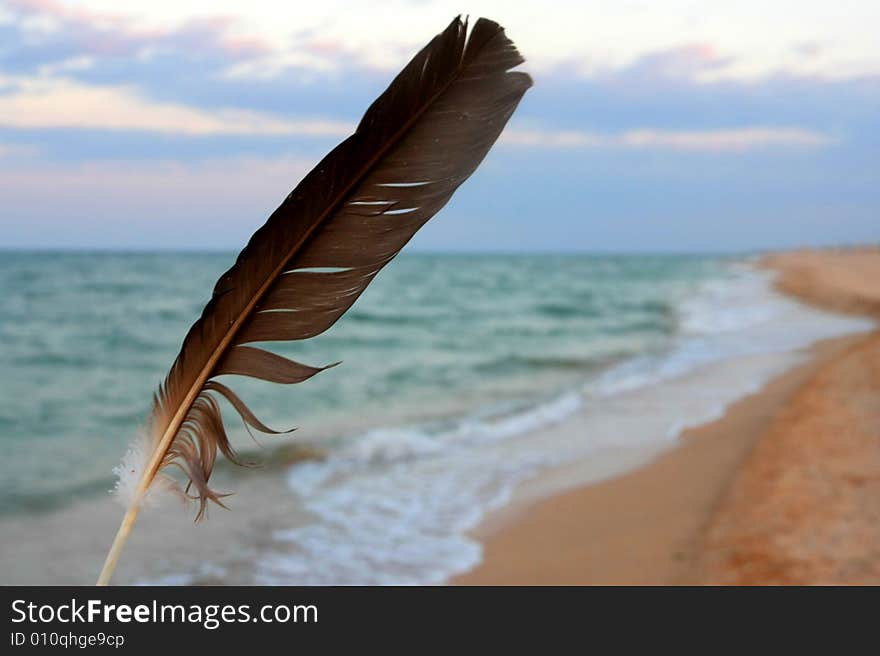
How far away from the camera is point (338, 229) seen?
198 cm

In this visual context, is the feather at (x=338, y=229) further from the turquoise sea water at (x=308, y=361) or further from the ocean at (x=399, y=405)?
the turquoise sea water at (x=308, y=361)

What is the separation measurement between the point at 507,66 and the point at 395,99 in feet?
0.88

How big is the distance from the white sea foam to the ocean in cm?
2

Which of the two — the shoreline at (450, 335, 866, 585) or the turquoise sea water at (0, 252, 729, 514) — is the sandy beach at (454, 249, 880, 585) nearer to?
the shoreline at (450, 335, 866, 585)

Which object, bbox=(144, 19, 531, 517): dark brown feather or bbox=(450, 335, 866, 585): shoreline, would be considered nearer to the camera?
bbox=(144, 19, 531, 517): dark brown feather

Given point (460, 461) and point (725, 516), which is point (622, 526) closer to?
point (725, 516)

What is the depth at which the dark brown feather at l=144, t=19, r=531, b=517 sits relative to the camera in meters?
1.86

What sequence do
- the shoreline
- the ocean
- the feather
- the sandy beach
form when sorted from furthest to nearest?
the ocean < the shoreline < the sandy beach < the feather

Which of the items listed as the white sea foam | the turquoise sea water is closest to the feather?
the white sea foam

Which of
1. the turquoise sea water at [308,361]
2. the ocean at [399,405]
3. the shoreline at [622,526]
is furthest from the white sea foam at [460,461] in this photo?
the turquoise sea water at [308,361]

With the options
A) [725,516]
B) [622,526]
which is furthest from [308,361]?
[725,516]

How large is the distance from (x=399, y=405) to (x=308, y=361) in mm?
5333
